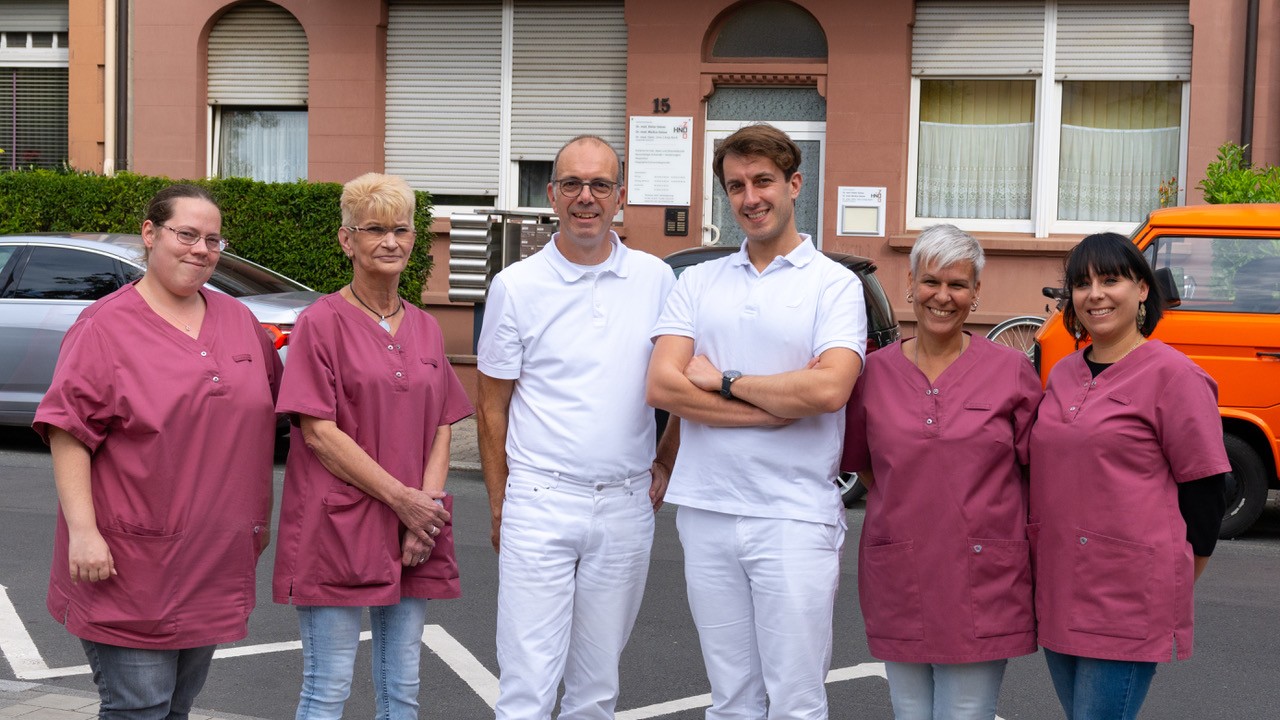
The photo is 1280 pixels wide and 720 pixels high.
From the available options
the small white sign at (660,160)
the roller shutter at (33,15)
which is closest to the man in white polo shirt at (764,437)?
the small white sign at (660,160)

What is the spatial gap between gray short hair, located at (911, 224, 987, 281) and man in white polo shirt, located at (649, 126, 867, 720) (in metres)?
0.20

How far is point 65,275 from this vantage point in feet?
36.2

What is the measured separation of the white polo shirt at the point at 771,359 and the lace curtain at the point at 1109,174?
454 inches

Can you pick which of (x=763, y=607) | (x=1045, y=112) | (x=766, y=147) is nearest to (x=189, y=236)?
(x=766, y=147)

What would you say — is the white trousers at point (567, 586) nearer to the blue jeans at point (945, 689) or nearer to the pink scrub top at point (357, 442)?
the pink scrub top at point (357, 442)

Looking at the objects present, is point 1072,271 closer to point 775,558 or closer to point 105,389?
point 775,558

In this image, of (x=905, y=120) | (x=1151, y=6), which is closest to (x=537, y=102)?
(x=905, y=120)

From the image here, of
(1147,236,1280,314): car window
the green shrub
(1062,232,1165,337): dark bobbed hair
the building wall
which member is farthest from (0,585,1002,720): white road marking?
the building wall

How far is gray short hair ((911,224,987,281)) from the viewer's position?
12.3ft

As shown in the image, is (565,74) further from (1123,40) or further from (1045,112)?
(1123,40)

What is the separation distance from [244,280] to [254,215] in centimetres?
342

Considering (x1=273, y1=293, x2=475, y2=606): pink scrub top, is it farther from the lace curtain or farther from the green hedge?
the lace curtain

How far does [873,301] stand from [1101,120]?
6.19 meters

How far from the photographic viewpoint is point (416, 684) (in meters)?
4.13
